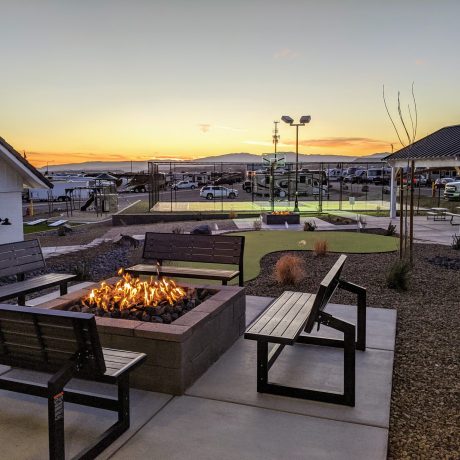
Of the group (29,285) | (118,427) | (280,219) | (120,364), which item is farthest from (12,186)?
(280,219)

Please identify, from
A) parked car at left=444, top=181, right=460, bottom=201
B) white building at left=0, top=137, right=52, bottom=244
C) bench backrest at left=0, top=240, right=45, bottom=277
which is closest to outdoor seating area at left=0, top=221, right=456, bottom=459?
bench backrest at left=0, top=240, right=45, bottom=277

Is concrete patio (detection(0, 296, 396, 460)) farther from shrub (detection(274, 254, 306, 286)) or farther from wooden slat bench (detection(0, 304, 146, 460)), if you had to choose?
shrub (detection(274, 254, 306, 286))

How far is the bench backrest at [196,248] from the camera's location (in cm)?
744

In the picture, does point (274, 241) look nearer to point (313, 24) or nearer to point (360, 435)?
point (313, 24)

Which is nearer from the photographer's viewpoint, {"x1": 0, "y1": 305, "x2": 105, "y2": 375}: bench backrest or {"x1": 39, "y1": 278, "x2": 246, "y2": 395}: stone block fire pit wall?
{"x1": 0, "y1": 305, "x2": 105, "y2": 375}: bench backrest

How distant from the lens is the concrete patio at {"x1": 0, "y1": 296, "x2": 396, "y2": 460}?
345 cm

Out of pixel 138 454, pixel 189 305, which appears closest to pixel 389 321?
pixel 189 305

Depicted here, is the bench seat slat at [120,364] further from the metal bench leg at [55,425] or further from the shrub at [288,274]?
the shrub at [288,274]

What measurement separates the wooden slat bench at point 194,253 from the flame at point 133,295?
1.29 m

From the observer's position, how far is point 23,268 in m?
7.12

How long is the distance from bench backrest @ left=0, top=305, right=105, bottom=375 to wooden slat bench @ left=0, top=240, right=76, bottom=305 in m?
2.93

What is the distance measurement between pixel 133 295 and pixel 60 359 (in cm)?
199

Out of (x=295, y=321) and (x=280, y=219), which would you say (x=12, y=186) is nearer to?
(x=295, y=321)

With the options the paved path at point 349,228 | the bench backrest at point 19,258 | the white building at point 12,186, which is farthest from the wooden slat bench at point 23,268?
the paved path at point 349,228
